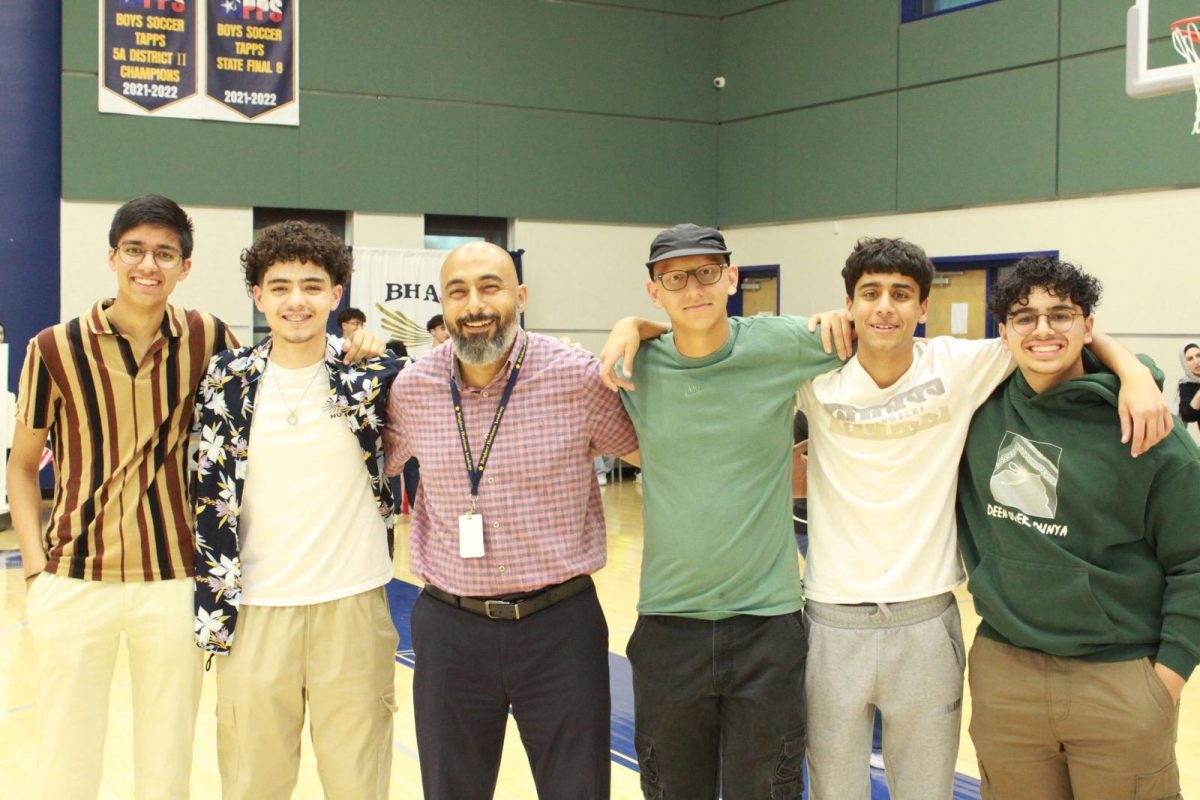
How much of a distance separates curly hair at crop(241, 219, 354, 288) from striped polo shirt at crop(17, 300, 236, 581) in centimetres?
36

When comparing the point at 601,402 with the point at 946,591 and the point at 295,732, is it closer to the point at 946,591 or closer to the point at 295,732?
the point at 946,591

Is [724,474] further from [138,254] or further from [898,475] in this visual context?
[138,254]

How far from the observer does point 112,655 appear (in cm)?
321

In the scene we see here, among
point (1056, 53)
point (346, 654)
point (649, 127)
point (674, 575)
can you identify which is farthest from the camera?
point (649, 127)

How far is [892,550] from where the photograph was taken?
289 centimetres

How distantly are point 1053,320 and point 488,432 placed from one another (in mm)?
1480

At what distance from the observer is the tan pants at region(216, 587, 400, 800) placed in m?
3.05

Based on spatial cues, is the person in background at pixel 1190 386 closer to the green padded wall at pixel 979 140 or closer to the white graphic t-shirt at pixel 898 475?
the green padded wall at pixel 979 140

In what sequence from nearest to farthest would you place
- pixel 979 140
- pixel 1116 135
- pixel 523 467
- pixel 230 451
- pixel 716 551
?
pixel 716 551 → pixel 523 467 → pixel 230 451 → pixel 1116 135 → pixel 979 140

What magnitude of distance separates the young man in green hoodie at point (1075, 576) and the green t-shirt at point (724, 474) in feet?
1.68

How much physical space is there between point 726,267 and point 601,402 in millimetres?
500

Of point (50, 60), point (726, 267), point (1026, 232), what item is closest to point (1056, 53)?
point (1026, 232)

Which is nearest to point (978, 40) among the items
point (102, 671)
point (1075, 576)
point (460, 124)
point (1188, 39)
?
point (1188, 39)

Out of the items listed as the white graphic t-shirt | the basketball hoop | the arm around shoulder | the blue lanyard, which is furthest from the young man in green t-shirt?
the basketball hoop
